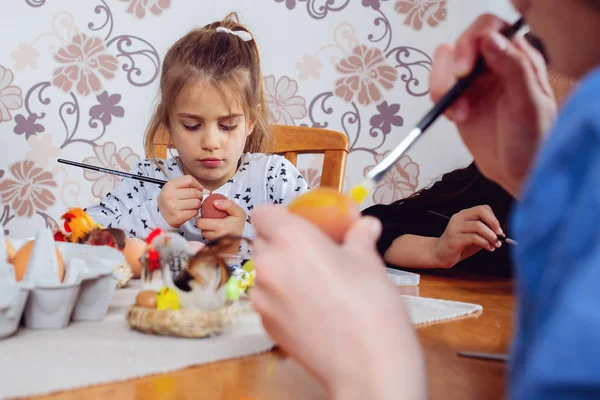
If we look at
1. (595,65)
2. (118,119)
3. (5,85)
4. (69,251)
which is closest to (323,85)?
(118,119)

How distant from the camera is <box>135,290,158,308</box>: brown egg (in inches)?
20.5

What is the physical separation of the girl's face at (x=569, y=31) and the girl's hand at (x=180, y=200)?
968mm

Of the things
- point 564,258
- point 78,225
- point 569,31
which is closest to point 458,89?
point 569,31

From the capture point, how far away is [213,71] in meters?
1.48

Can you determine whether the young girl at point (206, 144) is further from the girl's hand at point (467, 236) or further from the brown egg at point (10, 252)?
the brown egg at point (10, 252)

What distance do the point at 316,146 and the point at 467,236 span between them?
23.9 inches

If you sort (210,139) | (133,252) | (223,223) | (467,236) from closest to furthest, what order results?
(133,252), (467,236), (223,223), (210,139)

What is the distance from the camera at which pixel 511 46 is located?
0.45 m

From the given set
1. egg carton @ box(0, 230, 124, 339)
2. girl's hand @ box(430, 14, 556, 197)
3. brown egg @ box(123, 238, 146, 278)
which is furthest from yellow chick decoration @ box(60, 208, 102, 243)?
girl's hand @ box(430, 14, 556, 197)

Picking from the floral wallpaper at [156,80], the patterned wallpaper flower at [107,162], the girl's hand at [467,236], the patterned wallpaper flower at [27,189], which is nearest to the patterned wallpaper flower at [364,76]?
the floral wallpaper at [156,80]

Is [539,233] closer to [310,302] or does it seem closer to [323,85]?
[310,302]

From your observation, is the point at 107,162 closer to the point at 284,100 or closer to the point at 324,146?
the point at 284,100

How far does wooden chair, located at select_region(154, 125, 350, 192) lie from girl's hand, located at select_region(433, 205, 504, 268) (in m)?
0.39

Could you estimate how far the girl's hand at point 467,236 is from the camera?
104 centimetres
